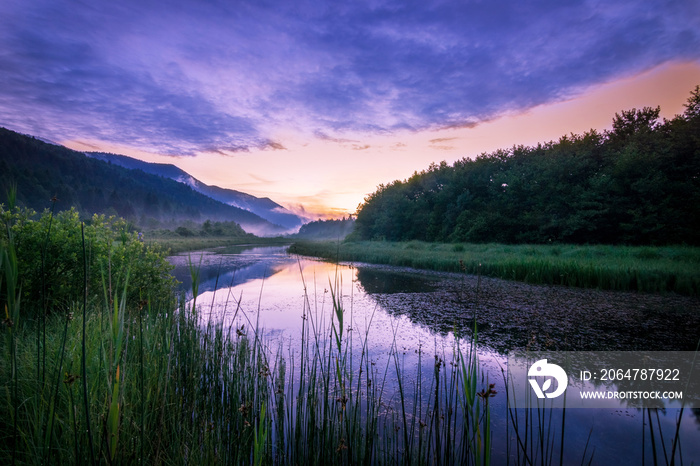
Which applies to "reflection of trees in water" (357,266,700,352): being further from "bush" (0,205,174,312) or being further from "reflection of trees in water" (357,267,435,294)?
"bush" (0,205,174,312)

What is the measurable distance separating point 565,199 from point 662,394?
2723 cm

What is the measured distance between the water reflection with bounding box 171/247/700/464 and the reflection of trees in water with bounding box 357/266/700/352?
19 mm

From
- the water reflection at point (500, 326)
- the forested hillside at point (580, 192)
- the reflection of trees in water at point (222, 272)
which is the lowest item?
the reflection of trees in water at point (222, 272)

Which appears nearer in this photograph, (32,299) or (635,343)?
(32,299)

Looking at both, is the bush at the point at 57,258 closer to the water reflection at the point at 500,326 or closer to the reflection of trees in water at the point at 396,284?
the water reflection at the point at 500,326

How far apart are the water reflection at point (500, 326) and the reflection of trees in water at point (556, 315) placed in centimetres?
2

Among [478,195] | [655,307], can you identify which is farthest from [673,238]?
[655,307]

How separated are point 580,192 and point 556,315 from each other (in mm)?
24802

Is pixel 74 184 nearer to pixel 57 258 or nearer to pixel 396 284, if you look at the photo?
pixel 396 284

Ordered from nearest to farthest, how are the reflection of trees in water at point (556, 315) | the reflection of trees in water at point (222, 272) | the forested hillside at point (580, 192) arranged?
the reflection of trees in water at point (556, 315) → the reflection of trees in water at point (222, 272) → the forested hillside at point (580, 192)

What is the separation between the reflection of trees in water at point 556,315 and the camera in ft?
16.1

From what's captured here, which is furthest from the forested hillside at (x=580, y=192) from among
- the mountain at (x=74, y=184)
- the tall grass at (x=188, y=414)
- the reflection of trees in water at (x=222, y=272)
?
the mountain at (x=74, y=184)

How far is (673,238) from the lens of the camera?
20484mm

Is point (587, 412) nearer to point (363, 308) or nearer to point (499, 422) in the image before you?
point (499, 422)
